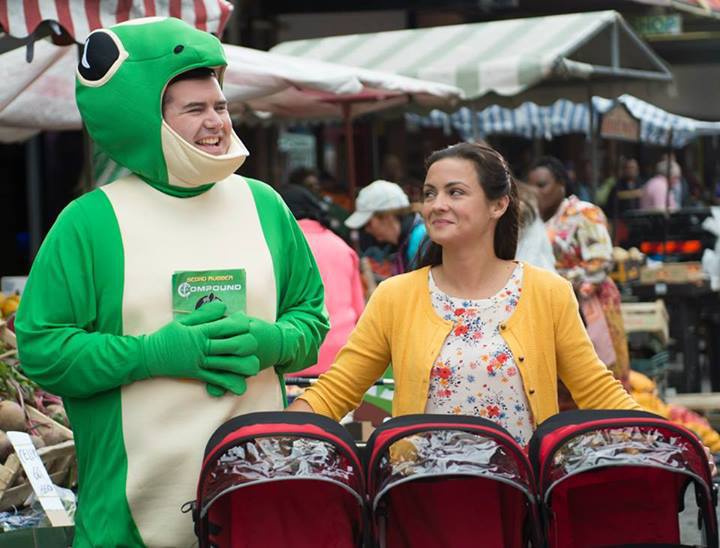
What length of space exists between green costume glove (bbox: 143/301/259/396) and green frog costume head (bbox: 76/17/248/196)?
A: 0.37 meters

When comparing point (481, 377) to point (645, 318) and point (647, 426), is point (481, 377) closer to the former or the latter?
point (647, 426)

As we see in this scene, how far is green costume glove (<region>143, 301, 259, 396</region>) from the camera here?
149 inches

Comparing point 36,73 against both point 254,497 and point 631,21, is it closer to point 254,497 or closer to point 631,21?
point 254,497

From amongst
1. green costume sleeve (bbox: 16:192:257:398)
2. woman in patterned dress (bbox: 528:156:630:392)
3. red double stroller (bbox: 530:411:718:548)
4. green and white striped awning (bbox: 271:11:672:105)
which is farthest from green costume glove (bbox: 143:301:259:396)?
green and white striped awning (bbox: 271:11:672:105)

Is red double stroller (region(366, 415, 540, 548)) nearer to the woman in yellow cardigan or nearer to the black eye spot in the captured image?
the woman in yellow cardigan

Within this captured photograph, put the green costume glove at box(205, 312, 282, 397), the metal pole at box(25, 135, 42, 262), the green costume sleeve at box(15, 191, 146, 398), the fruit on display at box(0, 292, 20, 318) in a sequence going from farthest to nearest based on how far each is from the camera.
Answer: the metal pole at box(25, 135, 42, 262) < the fruit on display at box(0, 292, 20, 318) < the green costume glove at box(205, 312, 282, 397) < the green costume sleeve at box(15, 191, 146, 398)

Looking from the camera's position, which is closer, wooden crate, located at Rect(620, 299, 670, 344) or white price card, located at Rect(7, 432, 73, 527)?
white price card, located at Rect(7, 432, 73, 527)

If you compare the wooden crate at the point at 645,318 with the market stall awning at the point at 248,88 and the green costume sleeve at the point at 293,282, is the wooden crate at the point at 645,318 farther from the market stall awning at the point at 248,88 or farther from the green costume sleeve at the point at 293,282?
A: the green costume sleeve at the point at 293,282

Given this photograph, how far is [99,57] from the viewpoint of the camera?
3.95 metres

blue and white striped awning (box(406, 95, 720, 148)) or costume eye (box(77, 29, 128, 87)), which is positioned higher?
costume eye (box(77, 29, 128, 87))

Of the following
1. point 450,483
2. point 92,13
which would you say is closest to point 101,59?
point 450,483

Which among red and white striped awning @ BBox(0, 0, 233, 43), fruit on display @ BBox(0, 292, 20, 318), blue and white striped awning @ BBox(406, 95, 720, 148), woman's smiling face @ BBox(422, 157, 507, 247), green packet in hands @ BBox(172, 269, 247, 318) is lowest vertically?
blue and white striped awning @ BBox(406, 95, 720, 148)

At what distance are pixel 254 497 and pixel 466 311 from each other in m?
0.92

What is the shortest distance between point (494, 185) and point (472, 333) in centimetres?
45
